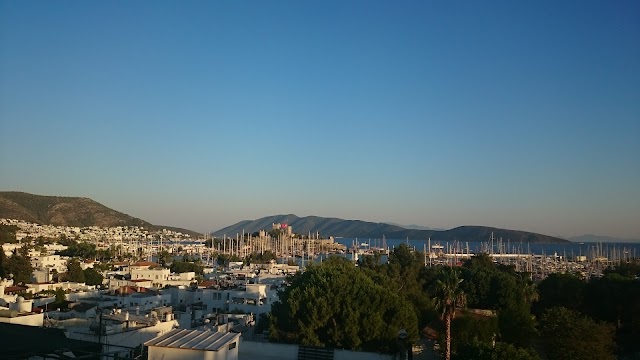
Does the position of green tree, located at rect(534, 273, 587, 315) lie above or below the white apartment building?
above

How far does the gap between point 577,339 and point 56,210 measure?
164557 millimetres

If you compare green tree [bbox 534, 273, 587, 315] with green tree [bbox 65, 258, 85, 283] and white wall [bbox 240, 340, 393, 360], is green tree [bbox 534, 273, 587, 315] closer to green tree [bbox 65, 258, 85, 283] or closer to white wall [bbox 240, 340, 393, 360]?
white wall [bbox 240, 340, 393, 360]

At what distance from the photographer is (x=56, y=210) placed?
161 m

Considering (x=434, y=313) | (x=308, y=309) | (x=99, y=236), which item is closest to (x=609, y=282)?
(x=434, y=313)

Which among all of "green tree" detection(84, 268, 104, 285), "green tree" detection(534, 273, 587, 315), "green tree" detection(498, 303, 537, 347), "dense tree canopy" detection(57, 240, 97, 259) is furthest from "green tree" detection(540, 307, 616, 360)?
"dense tree canopy" detection(57, 240, 97, 259)

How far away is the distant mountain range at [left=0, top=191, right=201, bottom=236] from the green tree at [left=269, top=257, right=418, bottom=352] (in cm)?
13196

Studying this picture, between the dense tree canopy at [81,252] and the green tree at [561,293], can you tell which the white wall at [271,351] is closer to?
the green tree at [561,293]

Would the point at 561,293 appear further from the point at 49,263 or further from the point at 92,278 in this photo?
the point at 49,263

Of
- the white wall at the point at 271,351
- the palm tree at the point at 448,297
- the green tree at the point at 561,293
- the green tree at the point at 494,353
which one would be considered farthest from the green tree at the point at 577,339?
the green tree at the point at 561,293

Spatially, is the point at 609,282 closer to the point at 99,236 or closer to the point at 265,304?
the point at 265,304

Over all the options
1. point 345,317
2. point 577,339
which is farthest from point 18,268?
point 577,339

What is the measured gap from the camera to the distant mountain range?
14145 centimetres

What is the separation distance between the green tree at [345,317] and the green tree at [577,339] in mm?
6201

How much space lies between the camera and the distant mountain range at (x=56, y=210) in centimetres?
14145
